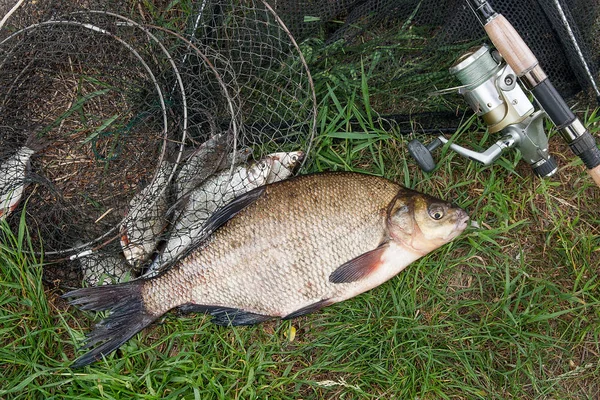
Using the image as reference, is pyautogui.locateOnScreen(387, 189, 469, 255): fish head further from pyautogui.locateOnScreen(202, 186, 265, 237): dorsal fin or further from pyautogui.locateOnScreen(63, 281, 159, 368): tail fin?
pyautogui.locateOnScreen(63, 281, 159, 368): tail fin

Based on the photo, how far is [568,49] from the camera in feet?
9.36

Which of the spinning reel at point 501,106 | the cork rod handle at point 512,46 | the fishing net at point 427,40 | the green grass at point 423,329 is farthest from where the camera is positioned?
the green grass at point 423,329

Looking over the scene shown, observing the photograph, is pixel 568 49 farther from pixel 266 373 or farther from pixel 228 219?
pixel 266 373

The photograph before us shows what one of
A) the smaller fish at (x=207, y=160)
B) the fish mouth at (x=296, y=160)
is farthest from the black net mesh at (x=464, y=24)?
the smaller fish at (x=207, y=160)

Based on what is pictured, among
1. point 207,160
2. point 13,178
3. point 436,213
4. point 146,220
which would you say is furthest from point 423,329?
point 13,178

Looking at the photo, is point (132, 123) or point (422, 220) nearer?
point (422, 220)

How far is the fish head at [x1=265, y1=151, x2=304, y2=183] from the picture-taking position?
9.86ft

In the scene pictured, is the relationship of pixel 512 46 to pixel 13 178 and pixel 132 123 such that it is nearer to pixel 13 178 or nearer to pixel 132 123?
pixel 132 123

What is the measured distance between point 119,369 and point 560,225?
255 centimetres

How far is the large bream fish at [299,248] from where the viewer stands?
2.77 metres

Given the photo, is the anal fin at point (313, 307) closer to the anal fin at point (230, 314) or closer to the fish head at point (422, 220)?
the anal fin at point (230, 314)

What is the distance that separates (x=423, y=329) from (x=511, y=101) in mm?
1284

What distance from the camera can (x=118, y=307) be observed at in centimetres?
286

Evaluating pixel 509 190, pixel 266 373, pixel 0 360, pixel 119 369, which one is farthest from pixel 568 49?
pixel 0 360
